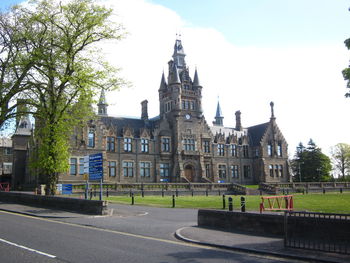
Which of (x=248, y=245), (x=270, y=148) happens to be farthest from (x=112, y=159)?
(x=248, y=245)

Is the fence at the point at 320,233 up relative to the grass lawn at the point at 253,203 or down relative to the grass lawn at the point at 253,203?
up

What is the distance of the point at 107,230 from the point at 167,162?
39657mm

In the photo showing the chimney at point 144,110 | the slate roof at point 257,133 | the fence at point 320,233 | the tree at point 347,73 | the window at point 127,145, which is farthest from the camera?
the slate roof at point 257,133

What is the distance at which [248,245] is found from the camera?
10.7 metres

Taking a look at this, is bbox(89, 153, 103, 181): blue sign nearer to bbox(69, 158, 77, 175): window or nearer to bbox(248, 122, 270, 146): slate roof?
bbox(69, 158, 77, 175): window

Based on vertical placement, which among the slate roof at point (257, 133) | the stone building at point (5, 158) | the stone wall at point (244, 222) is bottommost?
the stone wall at point (244, 222)

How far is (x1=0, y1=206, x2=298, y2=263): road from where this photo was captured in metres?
8.86

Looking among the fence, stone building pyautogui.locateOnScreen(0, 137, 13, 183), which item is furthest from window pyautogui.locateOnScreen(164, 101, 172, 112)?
the fence

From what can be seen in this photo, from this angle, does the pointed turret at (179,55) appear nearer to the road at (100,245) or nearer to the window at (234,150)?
the window at (234,150)

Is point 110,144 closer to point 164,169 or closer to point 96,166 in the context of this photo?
point 164,169

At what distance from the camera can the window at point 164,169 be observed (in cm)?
5268

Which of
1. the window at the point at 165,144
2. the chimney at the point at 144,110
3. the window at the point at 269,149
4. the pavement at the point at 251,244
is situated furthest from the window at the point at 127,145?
the pavement at the point at 251,244

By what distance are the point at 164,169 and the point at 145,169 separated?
320 cm

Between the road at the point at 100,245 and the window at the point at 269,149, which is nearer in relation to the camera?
the road at the point at 100,245
